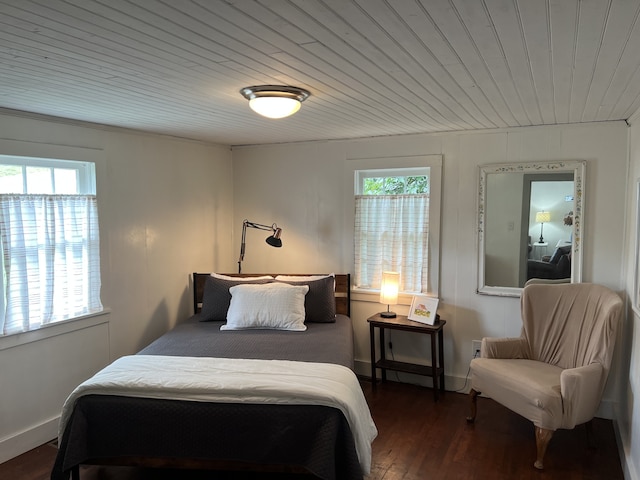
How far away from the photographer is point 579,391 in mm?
2779

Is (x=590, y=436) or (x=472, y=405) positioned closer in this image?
(x=590, y=436)

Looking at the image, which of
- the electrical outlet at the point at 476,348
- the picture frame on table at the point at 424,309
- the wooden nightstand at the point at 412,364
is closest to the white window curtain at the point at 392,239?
the picture frame on table at the point at 424,309

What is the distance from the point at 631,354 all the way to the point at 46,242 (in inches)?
148

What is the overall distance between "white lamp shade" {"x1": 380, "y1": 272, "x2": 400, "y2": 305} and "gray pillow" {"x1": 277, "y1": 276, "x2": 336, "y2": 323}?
1.41 feet

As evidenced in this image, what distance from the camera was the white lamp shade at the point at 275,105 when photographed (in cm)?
235

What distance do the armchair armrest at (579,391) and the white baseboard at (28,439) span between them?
3.27 m

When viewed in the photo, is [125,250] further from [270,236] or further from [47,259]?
[270,236]

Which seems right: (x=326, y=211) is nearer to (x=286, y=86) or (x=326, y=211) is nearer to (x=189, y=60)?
(x=286, y=86)

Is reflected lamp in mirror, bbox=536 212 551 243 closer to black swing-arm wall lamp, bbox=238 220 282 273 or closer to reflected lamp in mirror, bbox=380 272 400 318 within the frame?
reflected lamp in mirror, bbox=380 272 400 318

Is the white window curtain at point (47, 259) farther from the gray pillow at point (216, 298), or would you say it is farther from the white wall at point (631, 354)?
the white wall at point (631, 354)

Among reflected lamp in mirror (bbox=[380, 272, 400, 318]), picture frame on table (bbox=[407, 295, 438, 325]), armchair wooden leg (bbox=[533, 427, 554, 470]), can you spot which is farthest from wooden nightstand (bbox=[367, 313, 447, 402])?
armchair wooden leg (bbox=[533, 427, 554, 470])

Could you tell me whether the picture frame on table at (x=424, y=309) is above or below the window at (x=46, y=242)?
below

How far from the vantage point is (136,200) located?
3.72 meters

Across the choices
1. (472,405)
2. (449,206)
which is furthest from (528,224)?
(472,405)
